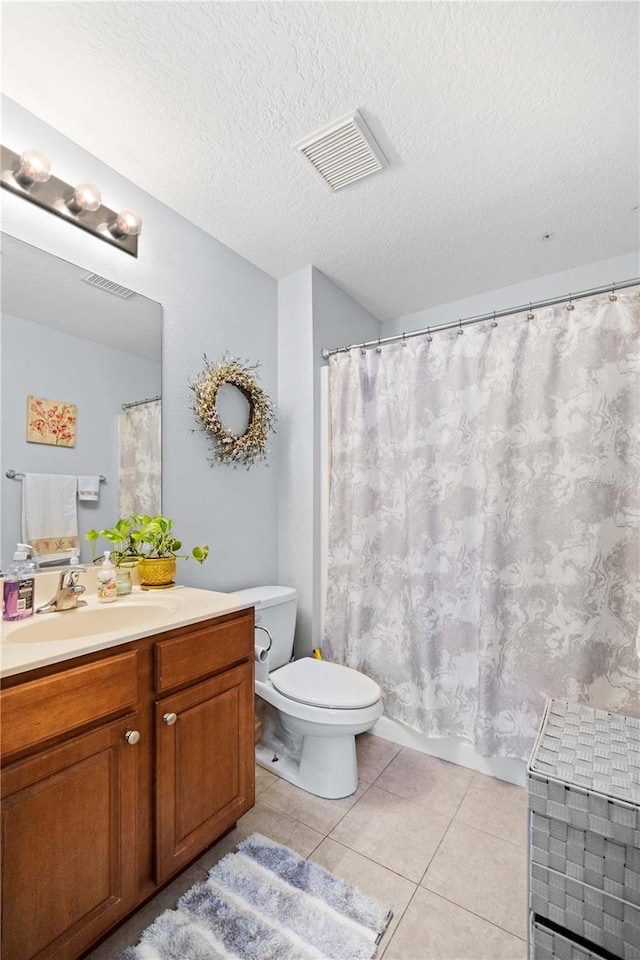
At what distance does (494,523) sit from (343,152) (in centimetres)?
152

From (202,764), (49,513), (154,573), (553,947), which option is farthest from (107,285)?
(553,947)

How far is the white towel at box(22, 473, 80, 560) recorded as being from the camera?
54.6 inches

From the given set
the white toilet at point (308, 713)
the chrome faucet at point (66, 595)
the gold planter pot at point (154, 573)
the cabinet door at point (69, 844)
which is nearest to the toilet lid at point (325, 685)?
the white toilet at point (308, 713)

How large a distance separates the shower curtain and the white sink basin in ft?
3.44

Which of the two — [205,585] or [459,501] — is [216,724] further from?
[459,501]

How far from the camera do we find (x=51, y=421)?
1440 mm

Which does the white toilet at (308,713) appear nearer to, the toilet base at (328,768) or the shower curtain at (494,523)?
the toilet base at (328,768)

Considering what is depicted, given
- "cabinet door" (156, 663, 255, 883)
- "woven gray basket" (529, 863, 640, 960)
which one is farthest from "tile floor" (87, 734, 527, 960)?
"woven gray basket" (529, 863, 640, 960)

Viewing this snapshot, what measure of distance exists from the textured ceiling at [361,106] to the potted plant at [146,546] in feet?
4.36

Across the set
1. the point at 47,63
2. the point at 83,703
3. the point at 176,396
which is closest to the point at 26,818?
the point at 83,703

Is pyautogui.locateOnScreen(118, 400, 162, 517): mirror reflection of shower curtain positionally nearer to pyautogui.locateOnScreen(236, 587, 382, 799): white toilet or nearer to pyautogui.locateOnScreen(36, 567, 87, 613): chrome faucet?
pyautogui.locateOnScreen(36, 567, 87, 613): chrome faucet

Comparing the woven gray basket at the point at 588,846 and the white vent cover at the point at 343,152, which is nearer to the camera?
the woven gray basket at the point at 588,846

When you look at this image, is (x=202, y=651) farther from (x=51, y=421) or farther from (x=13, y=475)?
(x=51, y=421)

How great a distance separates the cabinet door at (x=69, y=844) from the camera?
0.90m
